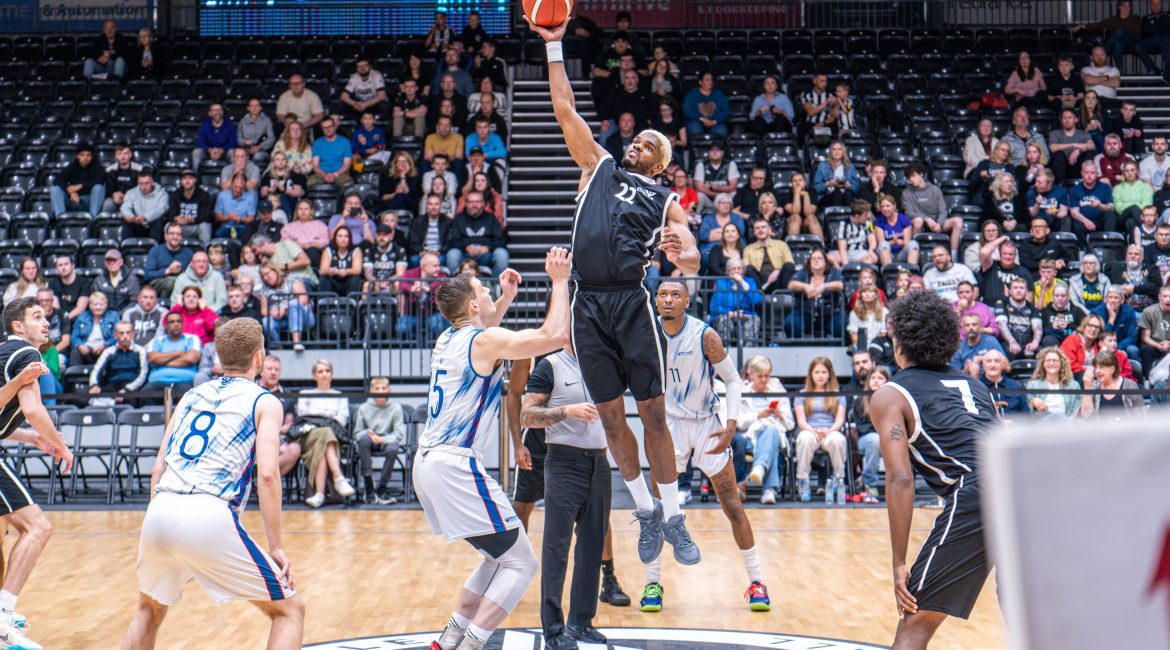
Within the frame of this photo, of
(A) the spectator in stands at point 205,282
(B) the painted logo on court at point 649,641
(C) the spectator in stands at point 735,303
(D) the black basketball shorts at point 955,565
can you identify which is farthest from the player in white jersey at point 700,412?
(A) the spectator in stands at point 205,282

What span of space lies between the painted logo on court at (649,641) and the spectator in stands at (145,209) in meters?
9.55

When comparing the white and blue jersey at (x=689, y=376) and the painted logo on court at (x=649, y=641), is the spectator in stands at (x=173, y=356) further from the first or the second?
the painted logo on court at (x=649, y=641)

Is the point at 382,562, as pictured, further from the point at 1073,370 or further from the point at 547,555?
the point at 1073,370

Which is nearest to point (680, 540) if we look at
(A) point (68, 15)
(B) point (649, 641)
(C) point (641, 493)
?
(C) point (641, 493)

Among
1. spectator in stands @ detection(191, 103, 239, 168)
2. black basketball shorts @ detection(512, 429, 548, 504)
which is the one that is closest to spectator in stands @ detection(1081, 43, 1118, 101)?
spectator in stands @ detection(191, 103, 239, 168)

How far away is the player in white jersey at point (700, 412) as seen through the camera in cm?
685

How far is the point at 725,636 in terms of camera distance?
20.2 ft

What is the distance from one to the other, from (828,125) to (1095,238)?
12.5 ft

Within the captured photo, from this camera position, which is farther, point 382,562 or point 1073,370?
point 1073,370

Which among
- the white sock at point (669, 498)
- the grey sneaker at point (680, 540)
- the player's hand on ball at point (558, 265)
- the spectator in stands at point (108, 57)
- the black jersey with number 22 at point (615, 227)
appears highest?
the spectator in stands at point (108, 57)

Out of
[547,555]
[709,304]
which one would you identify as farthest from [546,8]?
[709,304]

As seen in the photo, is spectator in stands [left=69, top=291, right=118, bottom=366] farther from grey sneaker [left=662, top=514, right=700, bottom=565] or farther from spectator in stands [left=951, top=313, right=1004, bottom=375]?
spectator in stands [left=951, top=313, right=1004, bottom=375]

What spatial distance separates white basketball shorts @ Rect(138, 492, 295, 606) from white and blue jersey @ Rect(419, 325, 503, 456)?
1.17 m

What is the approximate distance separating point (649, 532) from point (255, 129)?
11270 millimetres
